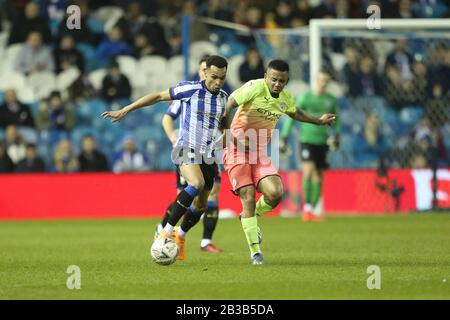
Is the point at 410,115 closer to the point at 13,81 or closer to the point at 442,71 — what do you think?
the point at 442,71

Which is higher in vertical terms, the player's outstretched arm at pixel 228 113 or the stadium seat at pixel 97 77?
the player's outstretched arm at pixel 228 113

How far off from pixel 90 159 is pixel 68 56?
273cm

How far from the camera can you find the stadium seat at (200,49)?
21484 millimetres

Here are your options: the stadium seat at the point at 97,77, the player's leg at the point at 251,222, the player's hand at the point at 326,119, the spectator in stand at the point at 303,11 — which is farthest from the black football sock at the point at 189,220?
the spectator in stand at the point at 303,11

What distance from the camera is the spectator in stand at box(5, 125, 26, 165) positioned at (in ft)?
63.7

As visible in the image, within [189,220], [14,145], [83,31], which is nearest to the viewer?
[189,220]

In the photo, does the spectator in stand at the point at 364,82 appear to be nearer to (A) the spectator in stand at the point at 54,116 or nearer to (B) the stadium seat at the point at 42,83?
(A) the spectator in stand at the point at 54,116

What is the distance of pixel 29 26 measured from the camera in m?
21.2

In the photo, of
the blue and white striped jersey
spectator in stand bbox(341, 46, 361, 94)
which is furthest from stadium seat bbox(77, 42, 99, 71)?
the blue and white striped jersey

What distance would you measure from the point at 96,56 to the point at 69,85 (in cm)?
140

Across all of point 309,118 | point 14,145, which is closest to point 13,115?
point 14,145

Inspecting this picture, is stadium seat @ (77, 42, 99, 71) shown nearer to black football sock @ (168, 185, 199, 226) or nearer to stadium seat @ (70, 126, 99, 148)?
stadium seat @ (70, 126, 99, 148)

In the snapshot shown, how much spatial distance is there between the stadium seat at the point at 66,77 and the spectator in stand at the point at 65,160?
1.77 metres

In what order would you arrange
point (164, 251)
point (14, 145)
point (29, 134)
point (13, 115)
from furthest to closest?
point (13, 115) → point (29, 134) → point (14, 145) → point (164, 251)
